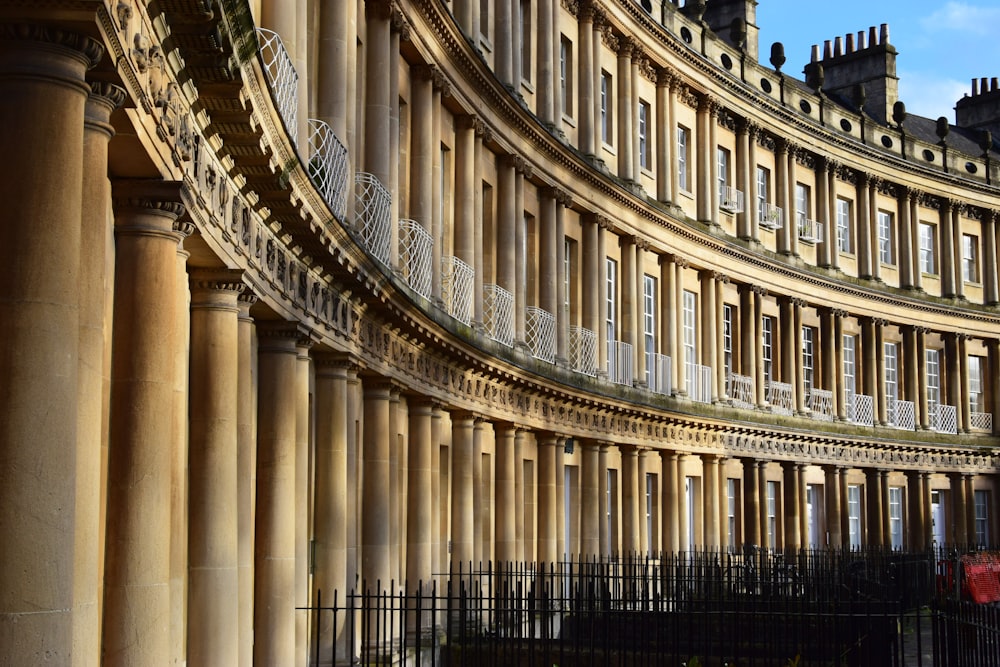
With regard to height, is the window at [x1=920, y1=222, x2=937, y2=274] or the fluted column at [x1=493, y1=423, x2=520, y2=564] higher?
the window at [x1=920, y1=222, x2=937, y2=274]

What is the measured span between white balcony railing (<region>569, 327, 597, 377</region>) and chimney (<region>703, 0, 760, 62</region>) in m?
15.8

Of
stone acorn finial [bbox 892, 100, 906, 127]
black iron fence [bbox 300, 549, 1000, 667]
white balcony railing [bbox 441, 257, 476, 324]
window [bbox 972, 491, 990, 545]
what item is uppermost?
stone acorn finial [bbox 892, 100, 906, 127]

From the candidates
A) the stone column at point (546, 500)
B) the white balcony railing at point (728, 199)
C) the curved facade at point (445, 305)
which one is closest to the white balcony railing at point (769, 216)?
the curved facade at point (445, 305)

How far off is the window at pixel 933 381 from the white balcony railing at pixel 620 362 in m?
17.1

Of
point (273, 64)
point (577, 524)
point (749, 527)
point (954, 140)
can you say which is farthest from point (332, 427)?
point (954, 140)

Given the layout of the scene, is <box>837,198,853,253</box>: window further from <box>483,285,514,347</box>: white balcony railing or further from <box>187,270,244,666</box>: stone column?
<box>187,270,244,666</box>: stone column

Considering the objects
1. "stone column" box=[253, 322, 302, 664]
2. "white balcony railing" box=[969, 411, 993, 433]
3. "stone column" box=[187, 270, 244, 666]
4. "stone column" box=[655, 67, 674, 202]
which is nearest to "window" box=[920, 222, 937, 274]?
"white balcony railing" box=[969, 411, 993, 433]

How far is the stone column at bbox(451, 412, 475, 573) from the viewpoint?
78.8ft

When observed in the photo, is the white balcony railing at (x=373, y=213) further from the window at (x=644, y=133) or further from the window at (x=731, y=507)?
A: the window at (x=731, y=507)

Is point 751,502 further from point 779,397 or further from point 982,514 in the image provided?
point 982,514

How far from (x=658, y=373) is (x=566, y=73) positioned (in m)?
7.62

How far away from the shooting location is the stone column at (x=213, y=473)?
11945mm

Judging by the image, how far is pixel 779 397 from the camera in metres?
41.2

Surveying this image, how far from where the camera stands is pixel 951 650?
41.7ft
